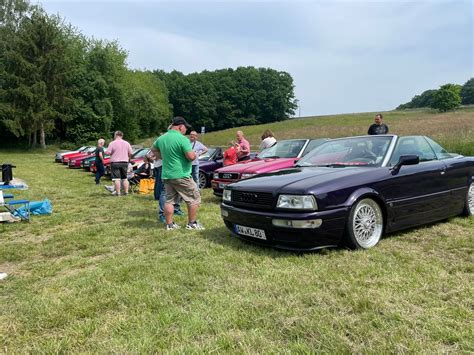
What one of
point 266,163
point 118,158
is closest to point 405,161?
point 266,163

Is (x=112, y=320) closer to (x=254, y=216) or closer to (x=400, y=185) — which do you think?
(x=254, y=216)

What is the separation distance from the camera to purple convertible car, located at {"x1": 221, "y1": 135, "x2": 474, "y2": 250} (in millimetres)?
4188

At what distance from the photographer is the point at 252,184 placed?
189 inches

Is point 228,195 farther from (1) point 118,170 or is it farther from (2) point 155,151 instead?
(1) point 118,170

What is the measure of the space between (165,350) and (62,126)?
46.6 m

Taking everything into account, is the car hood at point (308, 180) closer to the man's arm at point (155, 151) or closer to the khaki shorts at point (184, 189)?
the khaki shorts at point (184, 189)

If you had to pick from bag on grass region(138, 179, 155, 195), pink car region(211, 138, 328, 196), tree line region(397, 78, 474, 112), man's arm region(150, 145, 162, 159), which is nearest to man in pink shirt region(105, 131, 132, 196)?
bag on grass region(138, 179, 155, 195)

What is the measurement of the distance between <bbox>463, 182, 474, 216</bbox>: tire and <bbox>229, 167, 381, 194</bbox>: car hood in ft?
7.12

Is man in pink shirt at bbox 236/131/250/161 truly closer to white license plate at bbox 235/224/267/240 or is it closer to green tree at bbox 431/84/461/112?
white license plate at bbox 235/224/267/240

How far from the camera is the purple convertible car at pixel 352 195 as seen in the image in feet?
13.7

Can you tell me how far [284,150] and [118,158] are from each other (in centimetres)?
424

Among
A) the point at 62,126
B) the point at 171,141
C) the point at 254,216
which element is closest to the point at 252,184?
the point at 254,216

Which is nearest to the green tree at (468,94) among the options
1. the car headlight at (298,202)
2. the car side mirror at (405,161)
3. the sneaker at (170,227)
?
the car side mirror at (405,161)

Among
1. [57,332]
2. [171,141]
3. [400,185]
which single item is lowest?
[57,332]
